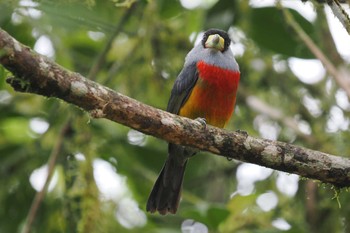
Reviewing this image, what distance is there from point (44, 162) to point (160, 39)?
1.29 meters

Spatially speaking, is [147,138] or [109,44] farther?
[147,138]

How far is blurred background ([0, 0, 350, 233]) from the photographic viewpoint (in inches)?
156

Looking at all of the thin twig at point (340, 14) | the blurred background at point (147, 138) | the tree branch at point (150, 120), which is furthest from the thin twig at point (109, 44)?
the thin twig at point (340, 14)

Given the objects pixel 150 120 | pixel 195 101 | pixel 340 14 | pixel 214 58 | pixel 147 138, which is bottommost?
pixel 147 138

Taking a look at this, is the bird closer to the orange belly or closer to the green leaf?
the orange belly

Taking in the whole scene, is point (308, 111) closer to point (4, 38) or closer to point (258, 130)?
point (258, 130)

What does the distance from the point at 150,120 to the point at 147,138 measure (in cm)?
270

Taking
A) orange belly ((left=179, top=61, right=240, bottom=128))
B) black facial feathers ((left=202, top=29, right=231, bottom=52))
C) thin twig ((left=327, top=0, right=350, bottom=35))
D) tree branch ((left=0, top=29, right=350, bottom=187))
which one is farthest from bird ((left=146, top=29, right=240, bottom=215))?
thin twig ((left=327, top=0, right=350, bottom=35))

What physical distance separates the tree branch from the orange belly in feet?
3.50

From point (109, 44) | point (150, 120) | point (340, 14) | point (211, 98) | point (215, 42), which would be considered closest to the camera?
point (150, 120)

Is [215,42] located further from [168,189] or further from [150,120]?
[150,120]

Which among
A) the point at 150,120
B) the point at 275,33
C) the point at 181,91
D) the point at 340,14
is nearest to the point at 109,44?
the point at 181,91

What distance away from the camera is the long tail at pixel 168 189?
4.07 m

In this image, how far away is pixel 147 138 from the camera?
213 inches
